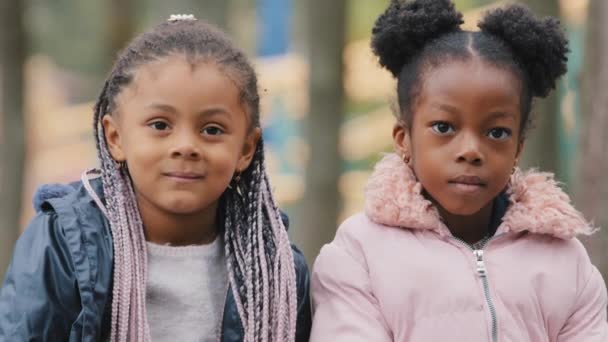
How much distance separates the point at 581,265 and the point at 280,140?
47.1 ft

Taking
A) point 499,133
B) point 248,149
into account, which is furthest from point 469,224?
point 248,149

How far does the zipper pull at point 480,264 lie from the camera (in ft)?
11.5

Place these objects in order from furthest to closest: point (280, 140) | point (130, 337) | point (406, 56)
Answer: point (280, 140), point (406, 56), point (130, 337)

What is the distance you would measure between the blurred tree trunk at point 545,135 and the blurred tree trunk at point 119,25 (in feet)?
21.2

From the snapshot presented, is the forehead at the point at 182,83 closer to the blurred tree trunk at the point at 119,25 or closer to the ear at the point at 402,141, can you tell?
the ear at the point at 402,141

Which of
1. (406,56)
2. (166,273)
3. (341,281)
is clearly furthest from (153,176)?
(406,56)

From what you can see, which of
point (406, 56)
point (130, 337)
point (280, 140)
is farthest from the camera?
point (280, 140)

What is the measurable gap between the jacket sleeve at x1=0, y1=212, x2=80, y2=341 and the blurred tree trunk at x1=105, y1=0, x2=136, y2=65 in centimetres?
959

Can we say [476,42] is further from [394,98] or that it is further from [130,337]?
[130,337]

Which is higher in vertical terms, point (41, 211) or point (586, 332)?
point (41, 211)

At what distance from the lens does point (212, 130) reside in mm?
3547

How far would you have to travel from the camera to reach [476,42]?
3.62 m

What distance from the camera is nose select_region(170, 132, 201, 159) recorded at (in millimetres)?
3445

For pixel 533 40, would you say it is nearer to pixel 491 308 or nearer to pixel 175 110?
pixel 491 308
